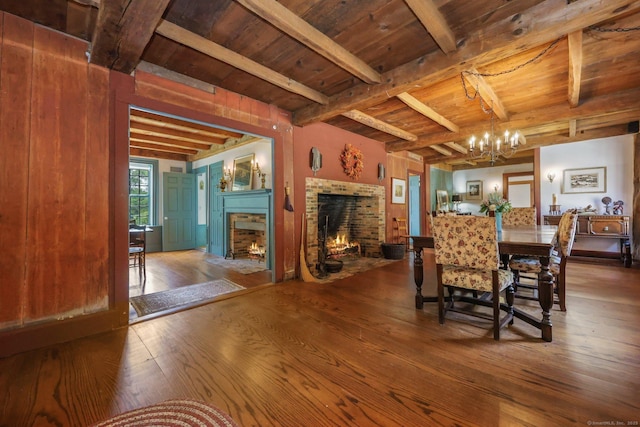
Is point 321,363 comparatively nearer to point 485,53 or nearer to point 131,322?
point 131,322

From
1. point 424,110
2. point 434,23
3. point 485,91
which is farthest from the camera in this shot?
point 424,110

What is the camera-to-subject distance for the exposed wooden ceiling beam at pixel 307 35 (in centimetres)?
183

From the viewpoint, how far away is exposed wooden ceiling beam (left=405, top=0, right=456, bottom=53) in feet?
6.12

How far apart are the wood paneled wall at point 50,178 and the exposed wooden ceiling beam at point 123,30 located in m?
0.25

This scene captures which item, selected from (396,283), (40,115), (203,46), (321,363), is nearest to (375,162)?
(396,283)

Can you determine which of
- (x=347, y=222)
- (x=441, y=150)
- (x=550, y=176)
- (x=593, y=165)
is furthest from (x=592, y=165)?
(x=347, y=222)

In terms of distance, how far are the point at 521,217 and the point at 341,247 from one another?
317cm

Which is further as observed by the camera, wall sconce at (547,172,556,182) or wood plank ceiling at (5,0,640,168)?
wall sconce at (547,172,556,182)

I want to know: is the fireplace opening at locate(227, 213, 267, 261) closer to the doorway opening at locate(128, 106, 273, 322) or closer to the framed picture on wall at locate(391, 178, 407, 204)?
the doorway opening at locate(128, 106, 273, 322)

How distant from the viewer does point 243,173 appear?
18.1 feet

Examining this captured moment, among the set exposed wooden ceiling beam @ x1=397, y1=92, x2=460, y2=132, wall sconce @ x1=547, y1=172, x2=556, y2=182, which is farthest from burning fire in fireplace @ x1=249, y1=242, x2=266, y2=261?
wall sconce @ x1=547, y1=172, x2=556, y2=182

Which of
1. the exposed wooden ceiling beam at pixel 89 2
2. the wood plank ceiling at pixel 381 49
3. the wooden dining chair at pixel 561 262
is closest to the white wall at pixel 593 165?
the wood plank ceiling at pixel 381 49

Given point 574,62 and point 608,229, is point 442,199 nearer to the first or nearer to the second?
point 608,229

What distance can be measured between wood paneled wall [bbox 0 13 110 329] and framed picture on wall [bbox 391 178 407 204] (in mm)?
5199
